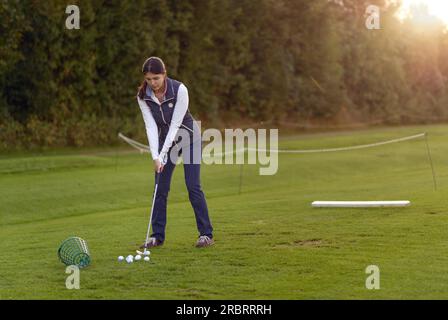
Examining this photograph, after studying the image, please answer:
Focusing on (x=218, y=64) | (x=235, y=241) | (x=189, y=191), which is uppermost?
(x=218, y=64)

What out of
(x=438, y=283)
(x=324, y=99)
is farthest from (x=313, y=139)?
(x=438, y=283)

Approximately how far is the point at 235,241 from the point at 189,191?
110 centimetres

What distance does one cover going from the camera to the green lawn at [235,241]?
820cm

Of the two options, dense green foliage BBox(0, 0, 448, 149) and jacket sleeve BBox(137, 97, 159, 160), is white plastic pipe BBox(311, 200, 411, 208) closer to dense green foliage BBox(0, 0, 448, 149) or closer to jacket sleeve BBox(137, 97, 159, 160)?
jacket sleeve BBox(137, 97, 159, 160)

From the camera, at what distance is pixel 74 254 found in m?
9.29

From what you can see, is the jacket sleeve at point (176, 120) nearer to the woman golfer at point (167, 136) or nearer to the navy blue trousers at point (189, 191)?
the woman golfer at point (167, 136)

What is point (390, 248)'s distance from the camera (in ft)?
32.7

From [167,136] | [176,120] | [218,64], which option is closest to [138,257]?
[167,136]

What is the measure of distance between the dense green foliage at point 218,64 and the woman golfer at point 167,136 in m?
20.4

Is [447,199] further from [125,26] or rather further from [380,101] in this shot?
[380,101]

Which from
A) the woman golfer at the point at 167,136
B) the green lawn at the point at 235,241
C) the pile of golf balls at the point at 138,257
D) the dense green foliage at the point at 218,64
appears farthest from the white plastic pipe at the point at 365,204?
the dense green foliage at the point at 218,64

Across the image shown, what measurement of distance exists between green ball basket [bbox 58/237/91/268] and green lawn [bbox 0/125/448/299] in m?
0.12

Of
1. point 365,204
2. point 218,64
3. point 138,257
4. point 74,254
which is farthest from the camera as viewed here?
point 218,64

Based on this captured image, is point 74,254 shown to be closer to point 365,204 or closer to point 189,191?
point 189,191
